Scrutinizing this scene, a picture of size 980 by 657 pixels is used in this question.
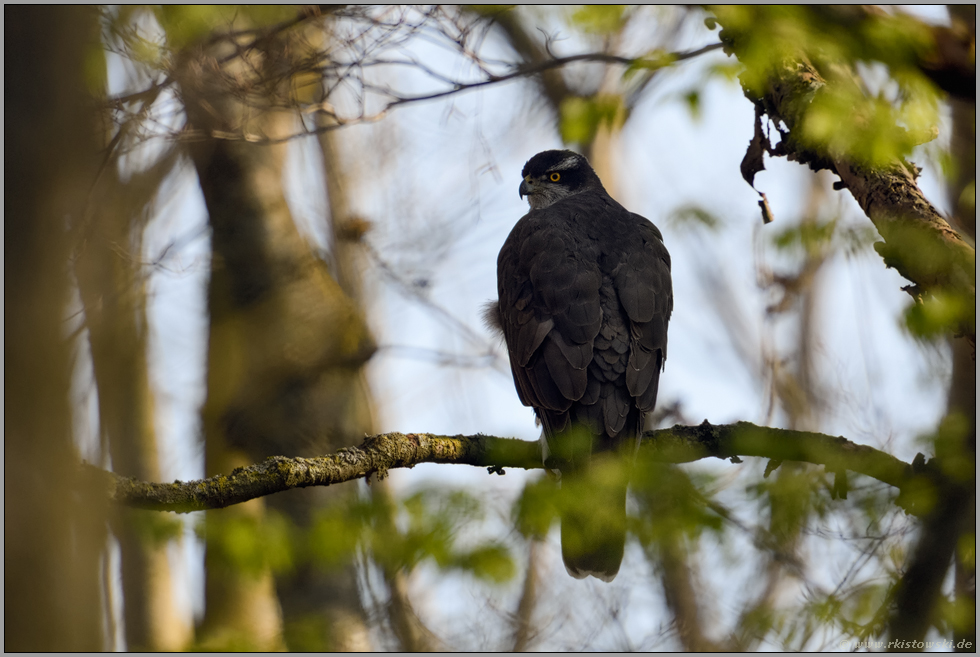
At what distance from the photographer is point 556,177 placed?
7.19 m

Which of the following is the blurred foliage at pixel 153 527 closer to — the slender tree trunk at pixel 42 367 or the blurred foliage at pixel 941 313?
the slender tree trunk at pixel 42 367

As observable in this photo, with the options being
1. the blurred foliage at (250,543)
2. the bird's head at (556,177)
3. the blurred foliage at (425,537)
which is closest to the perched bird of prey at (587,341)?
the blurred foliage at (425,537)

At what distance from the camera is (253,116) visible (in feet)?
19.6

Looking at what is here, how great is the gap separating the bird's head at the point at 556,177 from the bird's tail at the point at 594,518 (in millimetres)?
3510

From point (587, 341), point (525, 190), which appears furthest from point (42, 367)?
point (525, 190)

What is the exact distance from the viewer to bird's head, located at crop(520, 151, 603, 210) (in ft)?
23.5

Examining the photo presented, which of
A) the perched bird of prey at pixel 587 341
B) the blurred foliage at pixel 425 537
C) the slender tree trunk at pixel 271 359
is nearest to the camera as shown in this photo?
the blurred foliage at pixel 425 537

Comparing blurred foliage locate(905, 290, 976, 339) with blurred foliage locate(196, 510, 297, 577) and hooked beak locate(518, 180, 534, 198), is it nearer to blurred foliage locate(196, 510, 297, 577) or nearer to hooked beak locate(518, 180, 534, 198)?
blurred foliage locate(196, 510, 297, 577)

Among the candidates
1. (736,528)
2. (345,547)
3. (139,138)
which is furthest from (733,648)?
(139,138)

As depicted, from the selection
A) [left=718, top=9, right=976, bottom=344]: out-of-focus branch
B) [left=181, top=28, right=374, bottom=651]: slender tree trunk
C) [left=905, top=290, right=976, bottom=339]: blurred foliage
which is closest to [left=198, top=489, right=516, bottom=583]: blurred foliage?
[left=181, top=28, right=374, bottom=651]: slender tree trunk

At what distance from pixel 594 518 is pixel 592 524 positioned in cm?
9

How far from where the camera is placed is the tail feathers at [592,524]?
3.82m

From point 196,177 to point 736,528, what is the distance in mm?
5385

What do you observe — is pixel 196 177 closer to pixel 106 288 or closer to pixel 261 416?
pixel 261 416
